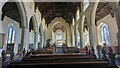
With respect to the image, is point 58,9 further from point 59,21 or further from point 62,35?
point 62,35

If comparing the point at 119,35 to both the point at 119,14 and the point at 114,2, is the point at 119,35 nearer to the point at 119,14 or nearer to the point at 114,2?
the point at 119,14

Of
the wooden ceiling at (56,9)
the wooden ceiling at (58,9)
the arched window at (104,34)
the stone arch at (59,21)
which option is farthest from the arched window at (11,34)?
the arched window at (104,34)

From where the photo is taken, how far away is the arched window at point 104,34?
52.6 feet

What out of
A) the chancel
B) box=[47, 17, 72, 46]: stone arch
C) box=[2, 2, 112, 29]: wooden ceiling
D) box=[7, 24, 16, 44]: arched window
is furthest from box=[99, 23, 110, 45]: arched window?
box=[7, 24, 16, 44]: arched window

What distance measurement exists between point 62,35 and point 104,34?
14763 millimetres

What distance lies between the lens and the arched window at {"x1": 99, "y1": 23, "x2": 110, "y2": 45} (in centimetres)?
1604

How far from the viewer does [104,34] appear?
1673 centimetres

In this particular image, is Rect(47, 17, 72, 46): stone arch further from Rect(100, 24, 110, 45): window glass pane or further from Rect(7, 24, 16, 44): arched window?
Rect(7, 24, 16, 44): arched window

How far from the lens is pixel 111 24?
14922 mm

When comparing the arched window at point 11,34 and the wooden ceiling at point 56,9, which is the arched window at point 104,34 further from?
the arched window at point 11,34

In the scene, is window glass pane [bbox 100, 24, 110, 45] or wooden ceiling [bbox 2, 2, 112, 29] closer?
wooden ceiling [bbox 2, 2, 112, 29]

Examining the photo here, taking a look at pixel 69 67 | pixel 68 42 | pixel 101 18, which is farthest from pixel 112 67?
pixel 68 42

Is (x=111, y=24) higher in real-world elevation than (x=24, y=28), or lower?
higher

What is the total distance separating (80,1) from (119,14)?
8908 mm
